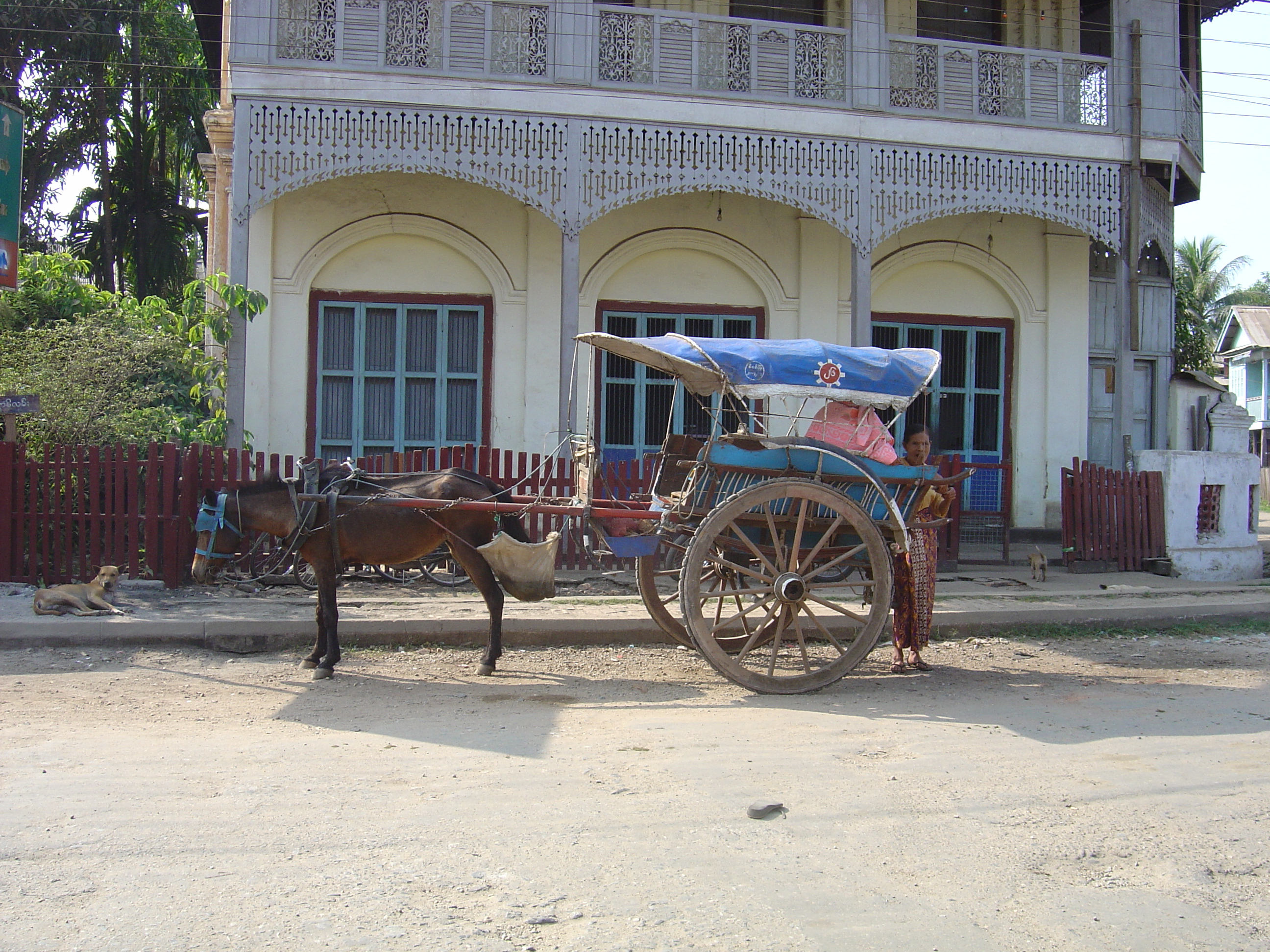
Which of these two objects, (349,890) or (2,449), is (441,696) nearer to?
(349,890)

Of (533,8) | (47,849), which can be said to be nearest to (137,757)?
(47,849)

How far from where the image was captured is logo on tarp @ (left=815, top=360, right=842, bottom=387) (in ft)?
19.4

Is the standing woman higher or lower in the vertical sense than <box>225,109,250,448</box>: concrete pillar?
lower

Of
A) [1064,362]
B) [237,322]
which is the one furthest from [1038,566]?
[237,322]

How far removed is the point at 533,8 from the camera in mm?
11148

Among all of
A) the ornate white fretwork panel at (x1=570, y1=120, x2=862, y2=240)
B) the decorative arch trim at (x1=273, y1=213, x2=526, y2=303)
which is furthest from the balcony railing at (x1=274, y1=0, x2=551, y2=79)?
the decorative arch trim at (x1=273, y1=213, x2=526, y2=303)

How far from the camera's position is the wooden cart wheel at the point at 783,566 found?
575 centimetres

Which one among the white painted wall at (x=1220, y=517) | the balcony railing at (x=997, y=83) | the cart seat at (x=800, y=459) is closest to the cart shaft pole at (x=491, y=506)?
the cart seat at (x=800, y=459)

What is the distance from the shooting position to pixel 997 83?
12125 millimetres

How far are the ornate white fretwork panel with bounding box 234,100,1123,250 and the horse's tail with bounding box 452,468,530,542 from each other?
4861 millimetres

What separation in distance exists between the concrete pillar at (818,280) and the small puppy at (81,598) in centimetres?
826

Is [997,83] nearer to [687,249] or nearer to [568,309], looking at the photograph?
[687,249]

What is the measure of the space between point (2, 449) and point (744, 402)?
6188 mm

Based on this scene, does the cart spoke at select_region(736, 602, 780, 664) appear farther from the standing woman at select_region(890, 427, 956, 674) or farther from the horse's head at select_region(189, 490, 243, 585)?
the horse's head at select_region(189, 490, 243, 585)
